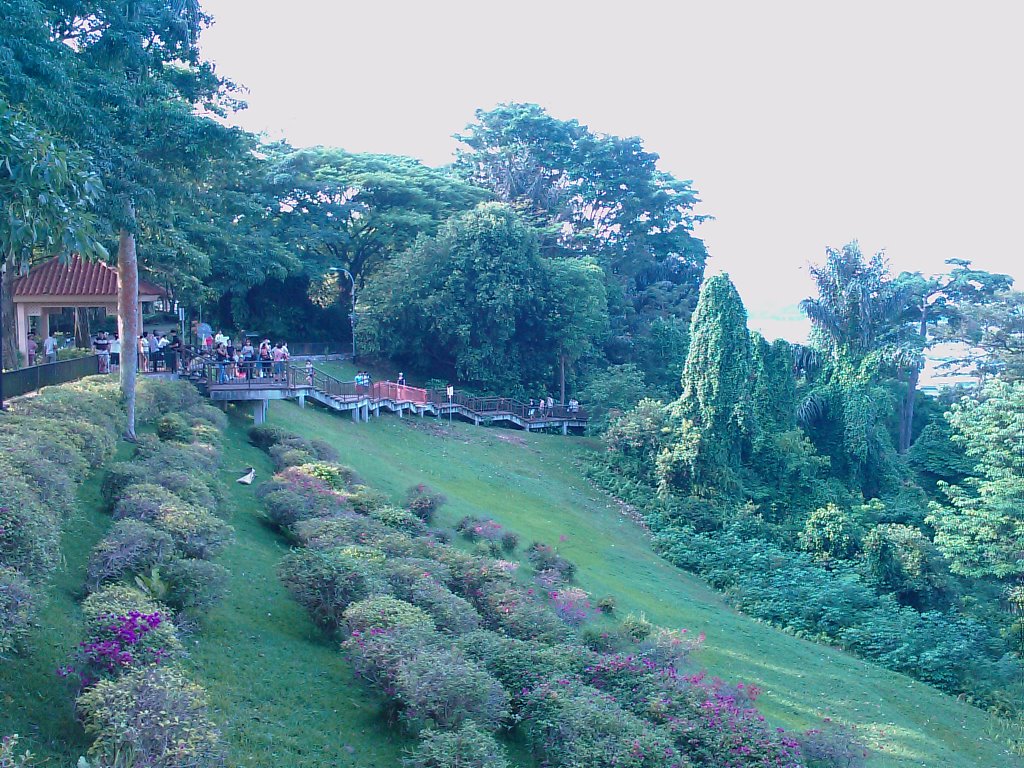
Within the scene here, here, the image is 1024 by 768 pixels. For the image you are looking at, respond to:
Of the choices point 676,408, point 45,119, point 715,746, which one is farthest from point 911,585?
point 45,119

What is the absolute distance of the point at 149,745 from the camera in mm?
7043

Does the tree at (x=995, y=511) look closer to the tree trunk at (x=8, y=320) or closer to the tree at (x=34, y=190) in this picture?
the tree at (x=34, y=190)

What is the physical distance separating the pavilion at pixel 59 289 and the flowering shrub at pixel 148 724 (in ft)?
61.5

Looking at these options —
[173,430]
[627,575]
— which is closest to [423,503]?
[173,430]

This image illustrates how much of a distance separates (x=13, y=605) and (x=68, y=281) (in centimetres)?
2034

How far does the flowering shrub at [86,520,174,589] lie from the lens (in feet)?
33.7

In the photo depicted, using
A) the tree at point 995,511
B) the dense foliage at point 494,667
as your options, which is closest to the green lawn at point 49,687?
the dense foliage at point 494,667

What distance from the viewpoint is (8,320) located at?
22922 mm

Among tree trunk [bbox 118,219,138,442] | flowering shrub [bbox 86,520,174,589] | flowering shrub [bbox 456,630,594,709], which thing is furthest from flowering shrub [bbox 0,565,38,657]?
tree trunk [bbox 118,219,138,442]

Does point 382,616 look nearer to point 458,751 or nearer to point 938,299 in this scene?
point 458,751

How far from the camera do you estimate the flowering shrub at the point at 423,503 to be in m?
20.7

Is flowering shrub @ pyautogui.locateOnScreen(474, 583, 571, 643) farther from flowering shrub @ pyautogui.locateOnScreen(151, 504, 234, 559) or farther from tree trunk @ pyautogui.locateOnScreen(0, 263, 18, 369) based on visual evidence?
tree trunk @ pyautogui.locateOnScreen(0, 263, 18, 369)

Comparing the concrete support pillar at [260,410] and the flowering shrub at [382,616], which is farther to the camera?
the concrete support pillar at [260,410]

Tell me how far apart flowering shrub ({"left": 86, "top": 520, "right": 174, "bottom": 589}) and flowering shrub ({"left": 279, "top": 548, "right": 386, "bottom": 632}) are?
2.07 meters
